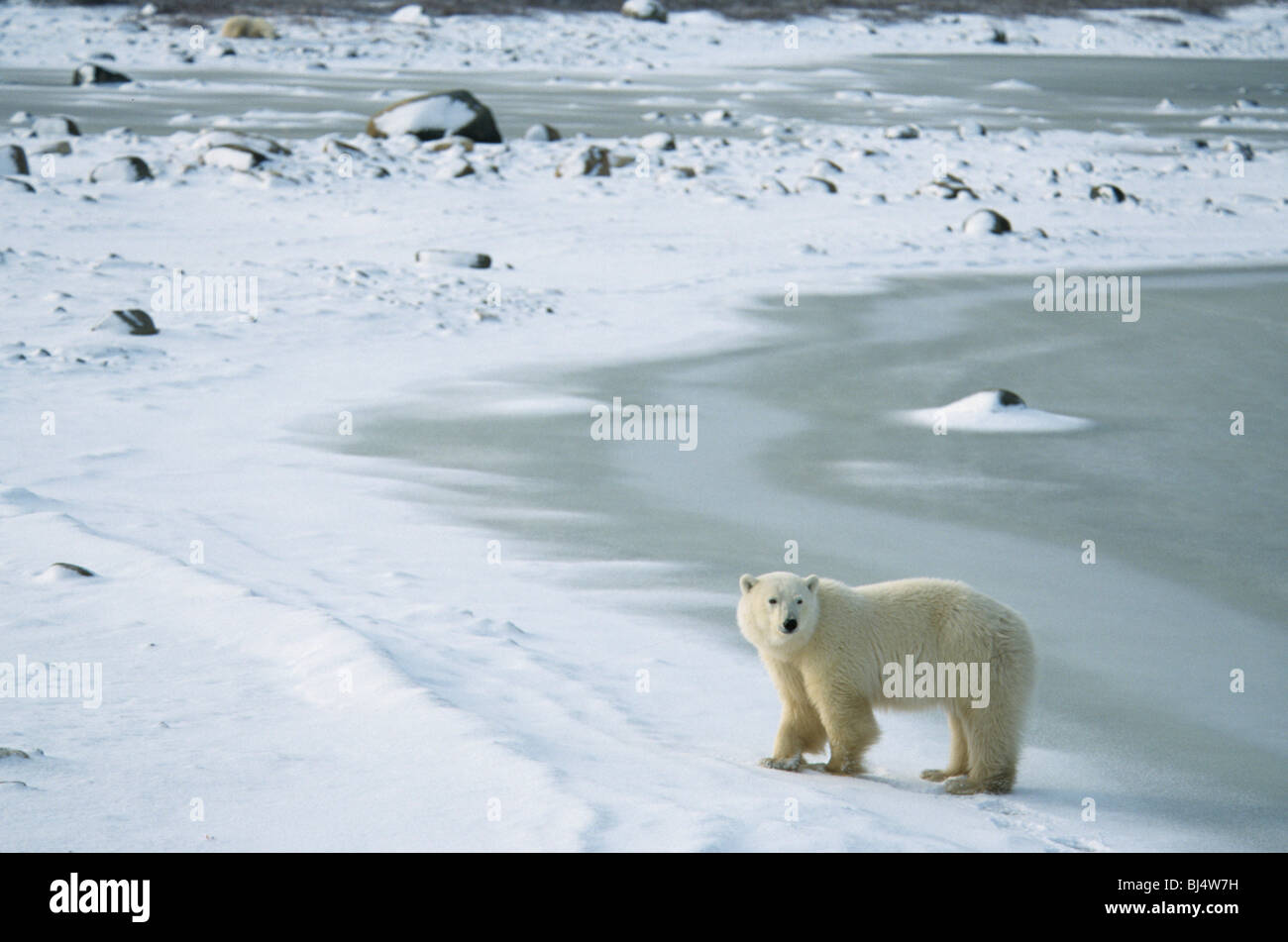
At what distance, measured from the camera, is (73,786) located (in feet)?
10.7

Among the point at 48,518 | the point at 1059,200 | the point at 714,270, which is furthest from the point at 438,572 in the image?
the point at 1059,200

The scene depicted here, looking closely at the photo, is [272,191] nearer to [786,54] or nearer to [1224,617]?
[1224,617]

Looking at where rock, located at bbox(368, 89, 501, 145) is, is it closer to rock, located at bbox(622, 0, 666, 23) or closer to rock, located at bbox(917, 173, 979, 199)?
rock, located at bbox(917, 173, 979, 199)

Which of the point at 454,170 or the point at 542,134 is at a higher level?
the point at 542,134

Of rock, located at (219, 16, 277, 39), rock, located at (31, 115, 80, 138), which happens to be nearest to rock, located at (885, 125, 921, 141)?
rock, located at (31, 115, 80, 138)

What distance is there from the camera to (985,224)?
49.3 feet

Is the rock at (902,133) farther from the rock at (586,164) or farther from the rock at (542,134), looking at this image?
the rock at (586,164)

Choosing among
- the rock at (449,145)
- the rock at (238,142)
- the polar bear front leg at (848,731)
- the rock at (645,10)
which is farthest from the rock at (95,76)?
the polar bear front leg at (848,731)

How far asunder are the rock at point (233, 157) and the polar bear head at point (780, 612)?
12986mm

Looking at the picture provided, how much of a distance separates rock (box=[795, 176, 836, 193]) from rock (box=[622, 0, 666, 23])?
85.1 ft

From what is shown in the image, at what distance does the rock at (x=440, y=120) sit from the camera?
742 inches

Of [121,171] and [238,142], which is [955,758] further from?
[238,142]

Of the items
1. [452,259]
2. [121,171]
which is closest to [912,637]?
[452,259]

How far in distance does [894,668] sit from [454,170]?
1324 cm
